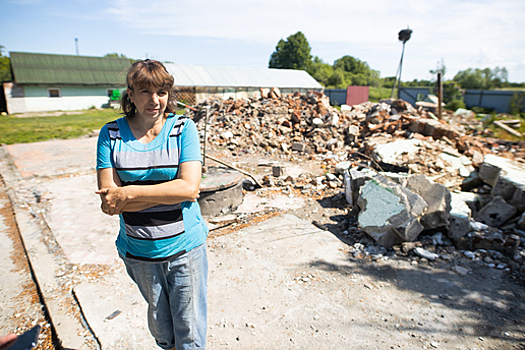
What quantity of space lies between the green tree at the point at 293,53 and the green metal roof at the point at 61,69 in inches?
1471

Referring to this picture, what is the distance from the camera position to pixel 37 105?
23406 mm

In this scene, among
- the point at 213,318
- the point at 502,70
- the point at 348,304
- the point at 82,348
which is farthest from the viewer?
the point at 502,70

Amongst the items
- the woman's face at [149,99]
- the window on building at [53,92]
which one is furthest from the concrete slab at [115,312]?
the window on building at [53,92]

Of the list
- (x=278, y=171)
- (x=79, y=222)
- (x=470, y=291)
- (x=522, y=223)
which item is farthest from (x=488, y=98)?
(x=79, y=222)

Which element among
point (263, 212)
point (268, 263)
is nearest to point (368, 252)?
point (268, 263)

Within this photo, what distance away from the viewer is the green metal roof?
23.3 meters

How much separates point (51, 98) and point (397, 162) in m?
27.0

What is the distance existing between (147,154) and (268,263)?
7.98 feet

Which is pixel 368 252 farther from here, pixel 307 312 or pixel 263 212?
pixel 263 212

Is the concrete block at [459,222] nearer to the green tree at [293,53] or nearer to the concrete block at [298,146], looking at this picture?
the concrete block at [298,146]

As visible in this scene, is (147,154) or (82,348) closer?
(147,154)

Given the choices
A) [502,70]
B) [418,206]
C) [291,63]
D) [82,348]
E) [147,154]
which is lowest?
[82,348]

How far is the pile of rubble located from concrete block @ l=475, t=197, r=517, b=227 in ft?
0.04

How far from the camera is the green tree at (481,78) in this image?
3441 cm
